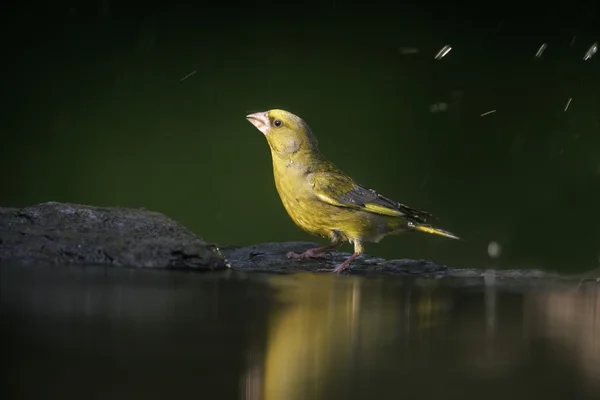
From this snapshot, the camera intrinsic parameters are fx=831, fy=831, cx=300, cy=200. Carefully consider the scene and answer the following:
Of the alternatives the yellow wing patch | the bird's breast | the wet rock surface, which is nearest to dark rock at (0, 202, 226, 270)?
the wet rock surface

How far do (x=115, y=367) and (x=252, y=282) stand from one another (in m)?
0.70

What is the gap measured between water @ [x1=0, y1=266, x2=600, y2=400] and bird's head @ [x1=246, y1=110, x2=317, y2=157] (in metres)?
0.77

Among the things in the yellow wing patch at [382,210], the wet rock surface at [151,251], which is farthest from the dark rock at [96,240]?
the yellow wing patch at [382,210]

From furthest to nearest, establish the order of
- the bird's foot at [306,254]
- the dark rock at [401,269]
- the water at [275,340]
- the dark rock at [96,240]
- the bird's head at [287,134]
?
the bird's head at [287,134] < the bird's foot at [306,254] < the dark rock at [401,269] < the dark rock at [96,240] < the water at [275,340]

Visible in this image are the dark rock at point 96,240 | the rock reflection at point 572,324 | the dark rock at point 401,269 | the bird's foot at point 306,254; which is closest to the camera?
the rock reflection at point 572,324

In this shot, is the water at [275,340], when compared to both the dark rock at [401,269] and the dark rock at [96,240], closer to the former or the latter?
the dark rock at [96,240]

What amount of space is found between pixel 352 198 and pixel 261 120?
1.16 ft

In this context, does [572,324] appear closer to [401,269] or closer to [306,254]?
[401,269]

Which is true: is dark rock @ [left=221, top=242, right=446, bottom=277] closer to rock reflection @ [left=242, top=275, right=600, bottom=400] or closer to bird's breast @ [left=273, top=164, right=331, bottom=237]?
bird's breast @ [left=273, top=164, right=331, bottom=237]

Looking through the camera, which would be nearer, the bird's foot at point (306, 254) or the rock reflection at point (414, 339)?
the rock reflection at point (414, 339)

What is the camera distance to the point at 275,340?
1036mm

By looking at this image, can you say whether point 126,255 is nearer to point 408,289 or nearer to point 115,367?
point 408,289

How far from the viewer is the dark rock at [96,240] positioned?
161 centimetres

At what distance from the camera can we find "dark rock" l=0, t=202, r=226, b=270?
1.61m
